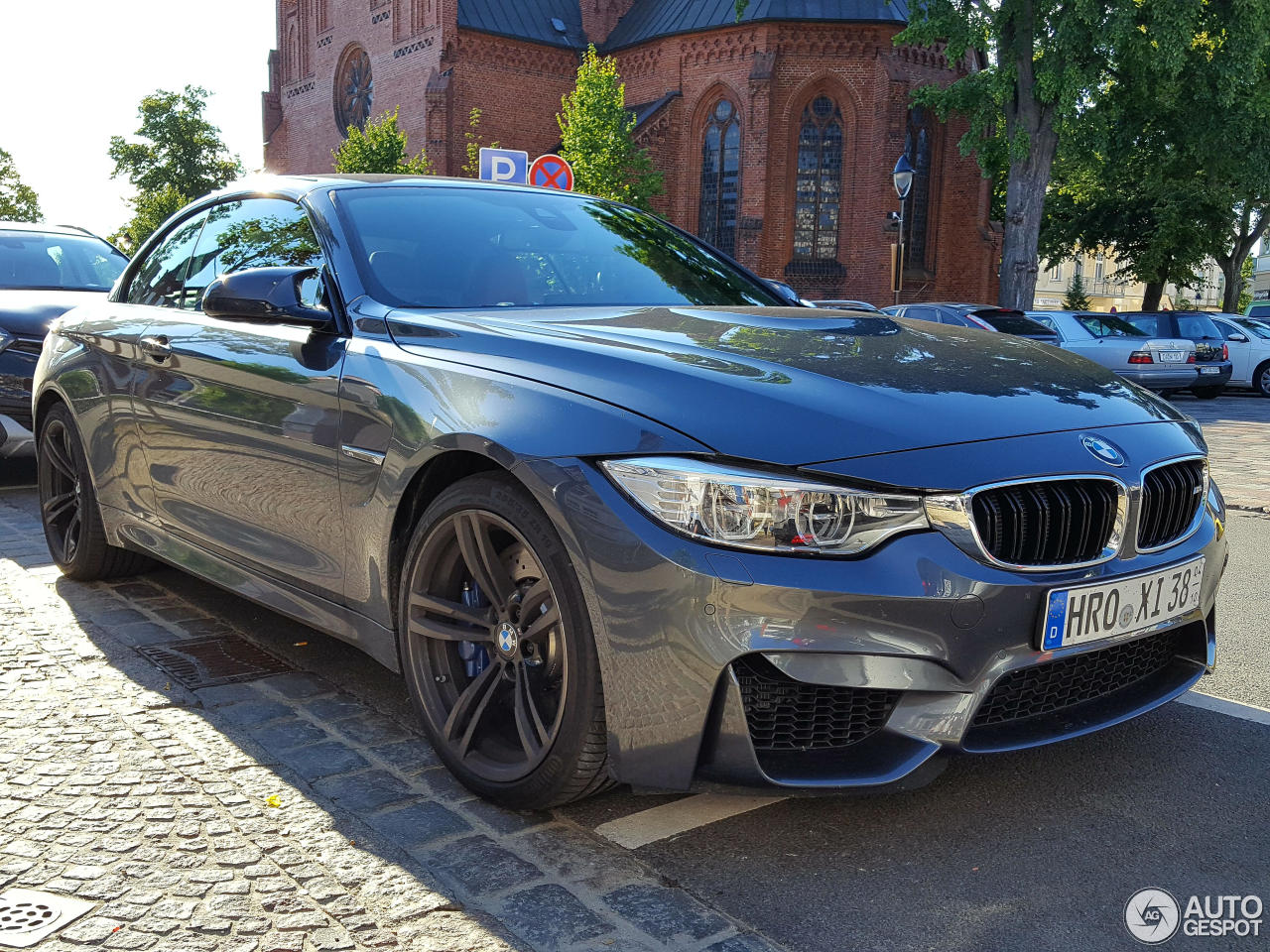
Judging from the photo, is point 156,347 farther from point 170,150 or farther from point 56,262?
point 170,150

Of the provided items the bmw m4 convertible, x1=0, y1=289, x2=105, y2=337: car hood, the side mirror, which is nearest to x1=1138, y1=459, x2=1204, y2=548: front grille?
the bmw m4 convertible

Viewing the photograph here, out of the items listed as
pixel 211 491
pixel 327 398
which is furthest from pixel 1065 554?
pixel 211 491

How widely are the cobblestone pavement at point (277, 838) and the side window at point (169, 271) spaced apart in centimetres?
146

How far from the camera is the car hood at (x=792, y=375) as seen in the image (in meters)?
2.49

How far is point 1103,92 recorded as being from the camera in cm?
2453

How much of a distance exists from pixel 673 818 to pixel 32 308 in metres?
7.06

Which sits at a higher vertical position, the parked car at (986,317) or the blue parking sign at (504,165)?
the blue parking sign at (504,165)

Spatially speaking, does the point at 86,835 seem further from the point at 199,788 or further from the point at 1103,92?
the point at 1103,92

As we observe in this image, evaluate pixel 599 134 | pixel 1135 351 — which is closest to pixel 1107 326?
pixel 1135 351

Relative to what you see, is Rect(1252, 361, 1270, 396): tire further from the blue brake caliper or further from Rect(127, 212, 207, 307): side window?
the blue brake caliper

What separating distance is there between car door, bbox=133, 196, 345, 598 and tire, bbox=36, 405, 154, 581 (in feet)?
2.60

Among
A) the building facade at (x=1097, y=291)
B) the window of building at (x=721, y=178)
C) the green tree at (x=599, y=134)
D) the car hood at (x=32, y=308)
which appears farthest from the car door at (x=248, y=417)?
the building facade at (x=1097, y=291)

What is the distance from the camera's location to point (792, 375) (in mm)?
2676

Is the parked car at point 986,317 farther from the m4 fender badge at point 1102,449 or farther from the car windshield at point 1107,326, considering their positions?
the m4 fender badge at point 1102,449
